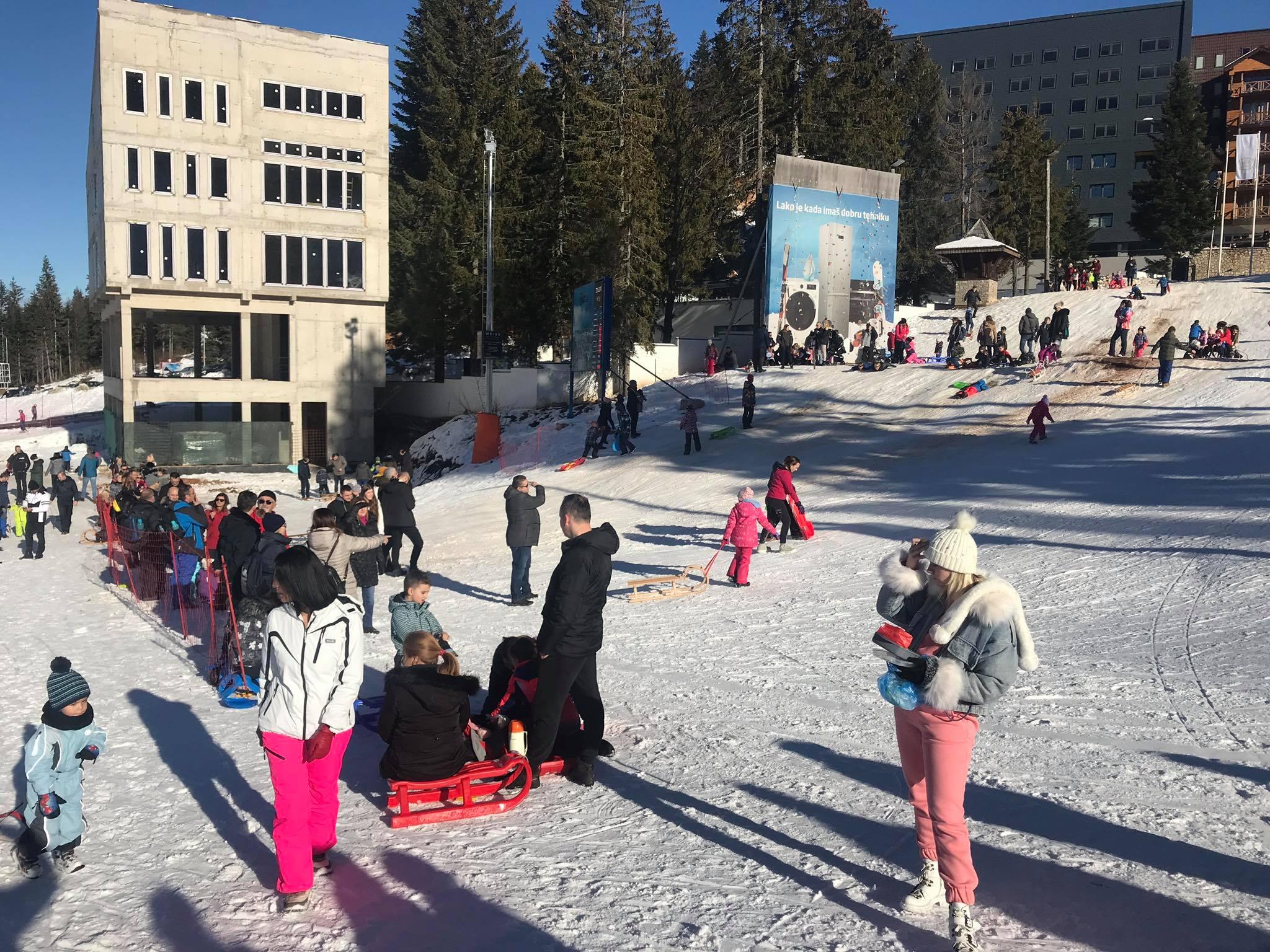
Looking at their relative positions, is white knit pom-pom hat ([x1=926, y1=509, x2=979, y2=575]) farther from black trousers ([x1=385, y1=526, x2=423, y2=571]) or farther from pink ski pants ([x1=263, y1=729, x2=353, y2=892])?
black trousers ([x1=385, y1=526, x2=423, y2=571])

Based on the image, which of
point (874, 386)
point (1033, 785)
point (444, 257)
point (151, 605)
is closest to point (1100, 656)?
point (1033, 785)

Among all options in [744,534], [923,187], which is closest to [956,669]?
[744,534]

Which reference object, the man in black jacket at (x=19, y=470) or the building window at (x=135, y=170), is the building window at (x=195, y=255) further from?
the man in black jacket at (x=19, y=470)

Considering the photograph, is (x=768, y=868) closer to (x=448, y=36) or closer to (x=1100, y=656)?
(x=1100, y=656)

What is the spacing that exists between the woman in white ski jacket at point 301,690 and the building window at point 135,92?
36.1m

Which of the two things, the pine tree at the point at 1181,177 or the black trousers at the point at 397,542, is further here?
the pine tree at the point at 1181,177

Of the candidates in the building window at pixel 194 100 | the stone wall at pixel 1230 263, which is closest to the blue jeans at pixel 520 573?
the building window at pixel 194 100

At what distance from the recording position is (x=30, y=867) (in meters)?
4.85

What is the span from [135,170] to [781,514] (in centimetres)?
3000

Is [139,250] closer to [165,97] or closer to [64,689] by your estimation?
[165,97]

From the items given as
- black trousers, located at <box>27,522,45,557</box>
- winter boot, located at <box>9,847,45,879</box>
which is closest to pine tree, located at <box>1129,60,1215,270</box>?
black trousers, located at <box>27,522,45,557</box>

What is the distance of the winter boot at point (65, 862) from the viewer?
16.1 feet

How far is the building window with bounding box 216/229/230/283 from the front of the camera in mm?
35312

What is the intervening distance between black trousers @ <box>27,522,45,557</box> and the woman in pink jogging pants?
1694 centimetres
